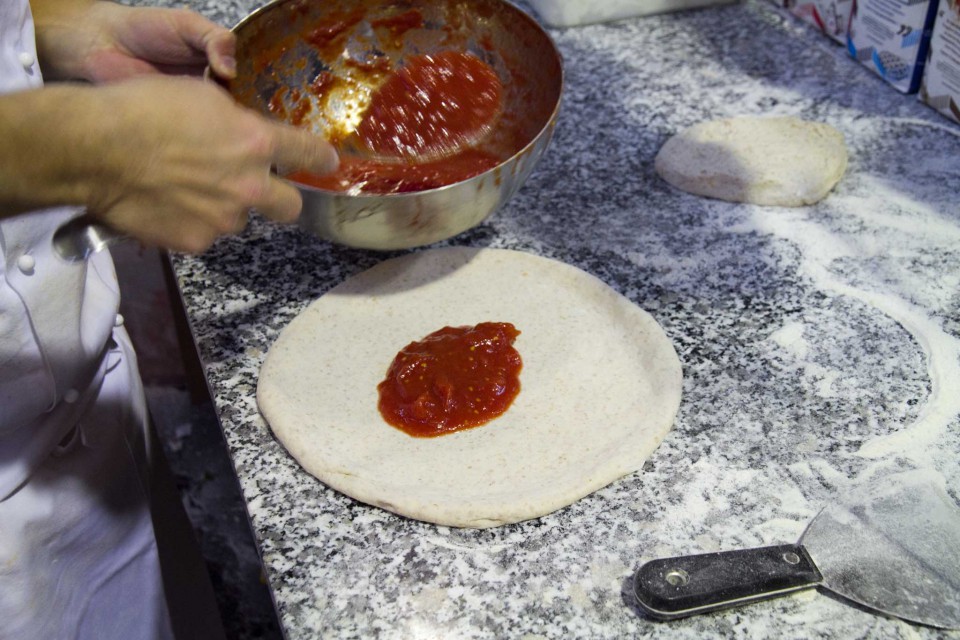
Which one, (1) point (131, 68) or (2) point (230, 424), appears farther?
(1) point (131, 68)

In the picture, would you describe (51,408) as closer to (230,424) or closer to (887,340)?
(230,424)

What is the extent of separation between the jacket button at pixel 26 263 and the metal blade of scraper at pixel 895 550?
1009 millimetres

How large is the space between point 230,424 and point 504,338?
0.42 m

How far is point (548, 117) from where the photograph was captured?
51.4 inches

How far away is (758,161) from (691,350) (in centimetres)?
52

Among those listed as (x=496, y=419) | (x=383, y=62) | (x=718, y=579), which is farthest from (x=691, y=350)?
(x=383, y=62)

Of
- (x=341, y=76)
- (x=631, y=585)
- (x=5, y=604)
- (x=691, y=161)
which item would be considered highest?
(x=341, y=76)

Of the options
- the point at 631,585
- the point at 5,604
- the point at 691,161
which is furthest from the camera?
the point at 691,161

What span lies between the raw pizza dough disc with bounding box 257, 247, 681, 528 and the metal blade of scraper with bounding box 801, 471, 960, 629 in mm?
244

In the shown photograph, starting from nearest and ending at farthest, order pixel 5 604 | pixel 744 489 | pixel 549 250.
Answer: pixel 744 489
pixel 5 604
pixel 549 250

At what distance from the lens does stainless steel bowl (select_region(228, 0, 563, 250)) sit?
1226 mm

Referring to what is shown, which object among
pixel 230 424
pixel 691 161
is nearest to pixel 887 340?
pixel 691 161

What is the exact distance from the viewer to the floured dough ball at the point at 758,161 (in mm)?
1519

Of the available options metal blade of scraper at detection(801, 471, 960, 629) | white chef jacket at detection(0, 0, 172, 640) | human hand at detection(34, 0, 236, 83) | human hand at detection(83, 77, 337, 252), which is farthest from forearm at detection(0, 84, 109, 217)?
metal blade of scraper at detection(801, 471, 960, 629)
